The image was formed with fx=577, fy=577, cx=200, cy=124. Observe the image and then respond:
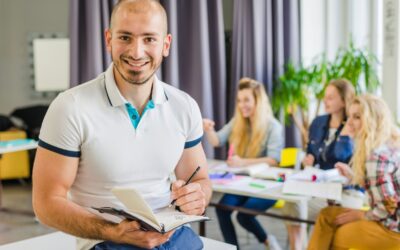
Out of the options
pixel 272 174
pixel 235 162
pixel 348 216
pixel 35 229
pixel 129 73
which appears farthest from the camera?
pixel 35 229

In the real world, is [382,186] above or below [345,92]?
below

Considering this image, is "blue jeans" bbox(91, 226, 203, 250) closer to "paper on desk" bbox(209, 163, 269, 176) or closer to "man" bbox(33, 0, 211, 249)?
"man" bbox(33, 0, 211, 249)

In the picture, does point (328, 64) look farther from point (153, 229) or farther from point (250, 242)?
point (153, 229)

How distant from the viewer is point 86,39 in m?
4.41

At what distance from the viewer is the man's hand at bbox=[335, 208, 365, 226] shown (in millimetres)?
2890

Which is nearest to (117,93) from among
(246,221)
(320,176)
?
(320,176)

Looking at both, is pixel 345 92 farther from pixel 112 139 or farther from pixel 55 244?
pixel 112 139

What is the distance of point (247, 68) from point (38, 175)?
13.2ft

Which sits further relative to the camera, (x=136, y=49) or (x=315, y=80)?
(x=315, y=80)

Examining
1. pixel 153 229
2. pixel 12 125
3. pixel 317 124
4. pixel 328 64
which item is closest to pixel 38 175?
pixel 153 229

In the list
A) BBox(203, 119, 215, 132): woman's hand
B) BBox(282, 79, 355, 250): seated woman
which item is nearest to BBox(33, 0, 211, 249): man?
BBox(282, 79, 355, 250): seated woman

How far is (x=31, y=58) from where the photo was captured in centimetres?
779

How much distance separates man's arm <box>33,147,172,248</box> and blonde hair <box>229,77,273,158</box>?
7.90ft

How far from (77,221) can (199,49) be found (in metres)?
3.70
